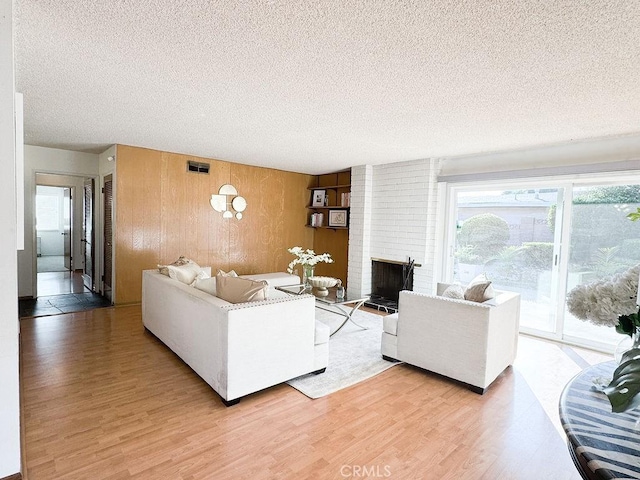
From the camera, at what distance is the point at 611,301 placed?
3.51ft

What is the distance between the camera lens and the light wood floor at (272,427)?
6.10ft

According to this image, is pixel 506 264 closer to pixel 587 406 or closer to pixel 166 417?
pixel 587 406

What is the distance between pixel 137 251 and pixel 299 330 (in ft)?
11.4

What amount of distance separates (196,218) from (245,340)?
12.1 feet

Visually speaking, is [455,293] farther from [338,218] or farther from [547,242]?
[338,218]

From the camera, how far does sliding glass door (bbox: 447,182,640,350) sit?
375 centimetres

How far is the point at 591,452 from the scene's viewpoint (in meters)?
0.84

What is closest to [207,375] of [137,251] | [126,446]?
[126,446]

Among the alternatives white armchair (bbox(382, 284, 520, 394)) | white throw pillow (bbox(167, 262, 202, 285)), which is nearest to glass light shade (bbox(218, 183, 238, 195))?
white throw pillow (bbox(167, 262, 202, 285))

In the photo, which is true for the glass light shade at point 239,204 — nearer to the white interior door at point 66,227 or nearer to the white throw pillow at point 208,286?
the white throw pillow at point 208,286

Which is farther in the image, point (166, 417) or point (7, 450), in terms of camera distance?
point (166, 417)

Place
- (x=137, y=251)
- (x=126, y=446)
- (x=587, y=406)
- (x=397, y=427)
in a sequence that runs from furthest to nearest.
A: (x=137, y=251)
(x=397, y=427)
(x=126, y=446)
(x=587, y=406)

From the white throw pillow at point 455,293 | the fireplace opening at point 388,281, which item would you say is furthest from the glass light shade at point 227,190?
the white throw pillow at point 455,293

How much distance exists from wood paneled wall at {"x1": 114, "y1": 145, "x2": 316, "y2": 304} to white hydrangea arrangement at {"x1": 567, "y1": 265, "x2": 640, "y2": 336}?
207 inches
